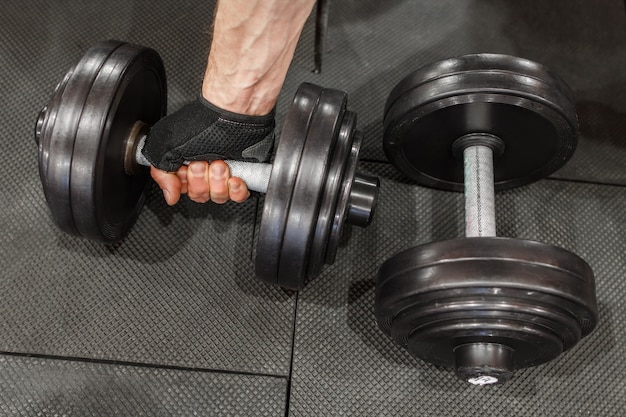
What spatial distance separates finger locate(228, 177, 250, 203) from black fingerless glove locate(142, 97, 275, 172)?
5cm

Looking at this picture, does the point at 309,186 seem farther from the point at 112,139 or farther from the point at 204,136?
the point at 112,139

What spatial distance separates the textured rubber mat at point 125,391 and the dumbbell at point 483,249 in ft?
1.09

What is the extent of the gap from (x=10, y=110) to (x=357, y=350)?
1.06 metres

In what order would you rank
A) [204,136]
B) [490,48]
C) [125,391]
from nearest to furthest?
[204,136]
[125,391]
[490,48]

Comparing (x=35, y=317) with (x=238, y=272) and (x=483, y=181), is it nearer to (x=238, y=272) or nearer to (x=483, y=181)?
(x=238, y=272)

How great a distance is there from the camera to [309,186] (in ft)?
3.18

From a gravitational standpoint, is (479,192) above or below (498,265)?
above

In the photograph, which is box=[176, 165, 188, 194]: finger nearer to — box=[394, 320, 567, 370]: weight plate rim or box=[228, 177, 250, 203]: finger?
box=[228, 177, 250, 203]: finger

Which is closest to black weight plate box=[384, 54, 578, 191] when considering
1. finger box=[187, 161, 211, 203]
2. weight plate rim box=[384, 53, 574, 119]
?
weight plate rim box=[384, 53, 574, 119]

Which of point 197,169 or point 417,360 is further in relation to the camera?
point 417,360

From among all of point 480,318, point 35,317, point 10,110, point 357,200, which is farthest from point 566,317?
point 10,110

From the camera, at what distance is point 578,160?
1.53 metres

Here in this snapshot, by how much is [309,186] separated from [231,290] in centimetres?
46

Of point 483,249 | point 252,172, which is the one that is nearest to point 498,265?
point 483,249
